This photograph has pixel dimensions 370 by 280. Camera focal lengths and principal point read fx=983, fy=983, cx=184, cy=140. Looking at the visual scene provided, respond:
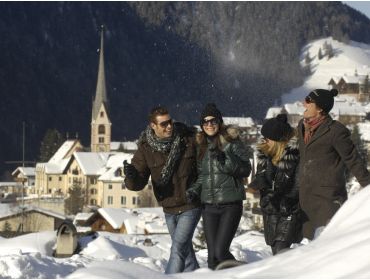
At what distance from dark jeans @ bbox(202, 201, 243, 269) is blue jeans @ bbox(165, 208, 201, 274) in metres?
0.15

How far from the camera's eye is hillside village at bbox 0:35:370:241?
57.0m

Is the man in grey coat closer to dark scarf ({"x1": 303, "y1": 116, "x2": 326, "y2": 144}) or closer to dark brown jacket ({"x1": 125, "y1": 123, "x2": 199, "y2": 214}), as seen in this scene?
dark scarf ({"x1": 303, "y1": 116, "x2": 326, "y2": 144})

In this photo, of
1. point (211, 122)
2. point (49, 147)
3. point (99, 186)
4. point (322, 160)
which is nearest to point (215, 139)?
point (211, 122)

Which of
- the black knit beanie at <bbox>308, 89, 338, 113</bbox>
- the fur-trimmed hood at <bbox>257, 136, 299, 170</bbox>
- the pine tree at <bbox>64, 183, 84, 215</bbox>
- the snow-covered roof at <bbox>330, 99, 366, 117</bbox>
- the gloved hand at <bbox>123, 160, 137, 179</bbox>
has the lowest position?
the pine tree at <bbox>64, 183, 84, 215</bbox>

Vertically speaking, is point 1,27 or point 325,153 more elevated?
point 1,27

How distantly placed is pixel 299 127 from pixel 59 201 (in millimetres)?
80984

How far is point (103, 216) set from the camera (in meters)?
58.8

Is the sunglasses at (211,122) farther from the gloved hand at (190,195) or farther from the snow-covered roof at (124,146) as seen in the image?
the snow-covered roof at (124,146)

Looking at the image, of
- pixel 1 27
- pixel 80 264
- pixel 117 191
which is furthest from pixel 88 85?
pixel 80 264

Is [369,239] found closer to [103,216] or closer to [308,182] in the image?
[308,182]

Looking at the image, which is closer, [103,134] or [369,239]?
[369,239]

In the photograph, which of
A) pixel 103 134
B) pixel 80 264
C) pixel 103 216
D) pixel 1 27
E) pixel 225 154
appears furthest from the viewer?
pixel 1 27

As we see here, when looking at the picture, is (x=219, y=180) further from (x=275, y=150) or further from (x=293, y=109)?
(x=293, y=109)

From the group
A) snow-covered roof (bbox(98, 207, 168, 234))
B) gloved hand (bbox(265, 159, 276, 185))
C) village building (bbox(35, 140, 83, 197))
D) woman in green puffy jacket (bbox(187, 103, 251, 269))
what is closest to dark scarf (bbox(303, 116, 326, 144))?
gloved hand (bbox(265, 159, 276, 185))
